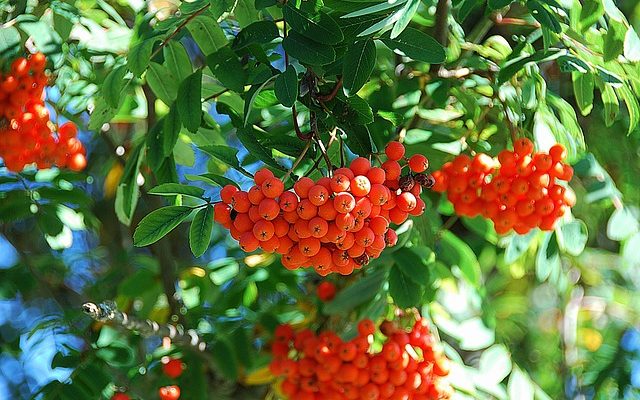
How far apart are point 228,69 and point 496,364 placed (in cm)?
124

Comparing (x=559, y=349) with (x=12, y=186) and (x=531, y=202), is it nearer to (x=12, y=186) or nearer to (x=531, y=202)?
(x=531, y=202)

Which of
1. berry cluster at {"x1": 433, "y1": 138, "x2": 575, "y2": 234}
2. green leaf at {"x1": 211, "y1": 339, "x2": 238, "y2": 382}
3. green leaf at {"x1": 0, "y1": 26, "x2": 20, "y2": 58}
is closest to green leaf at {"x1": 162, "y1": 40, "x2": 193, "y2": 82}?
green leaf at {"x1": 0, "y1": 26, "x2": 20, "y2": 58}

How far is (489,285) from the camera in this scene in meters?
3.46

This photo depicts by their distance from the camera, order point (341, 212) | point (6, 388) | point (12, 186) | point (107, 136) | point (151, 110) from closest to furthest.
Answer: point (341, 212), point (151, 110), point (12, 186), point (107, 136), point (6, 388)

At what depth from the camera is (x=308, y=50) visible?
1528 millimetres

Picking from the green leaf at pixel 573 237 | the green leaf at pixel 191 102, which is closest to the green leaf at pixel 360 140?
the green leaf at pixel 191 102

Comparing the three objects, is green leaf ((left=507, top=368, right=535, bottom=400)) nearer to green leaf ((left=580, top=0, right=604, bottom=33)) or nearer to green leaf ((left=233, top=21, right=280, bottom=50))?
green leaf ((left=580, top=0, right=604, bottom=33))

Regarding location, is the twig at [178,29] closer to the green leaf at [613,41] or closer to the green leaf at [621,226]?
the green leaf at [613,41]

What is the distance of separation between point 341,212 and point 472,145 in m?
0.95

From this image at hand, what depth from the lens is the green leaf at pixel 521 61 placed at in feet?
5.74

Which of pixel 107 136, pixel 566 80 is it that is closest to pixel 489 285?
pixel 566 80

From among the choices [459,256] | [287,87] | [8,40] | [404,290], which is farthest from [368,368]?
[8,40]

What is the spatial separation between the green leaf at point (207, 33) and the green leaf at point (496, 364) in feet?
3.91

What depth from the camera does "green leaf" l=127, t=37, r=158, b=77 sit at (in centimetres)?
176
